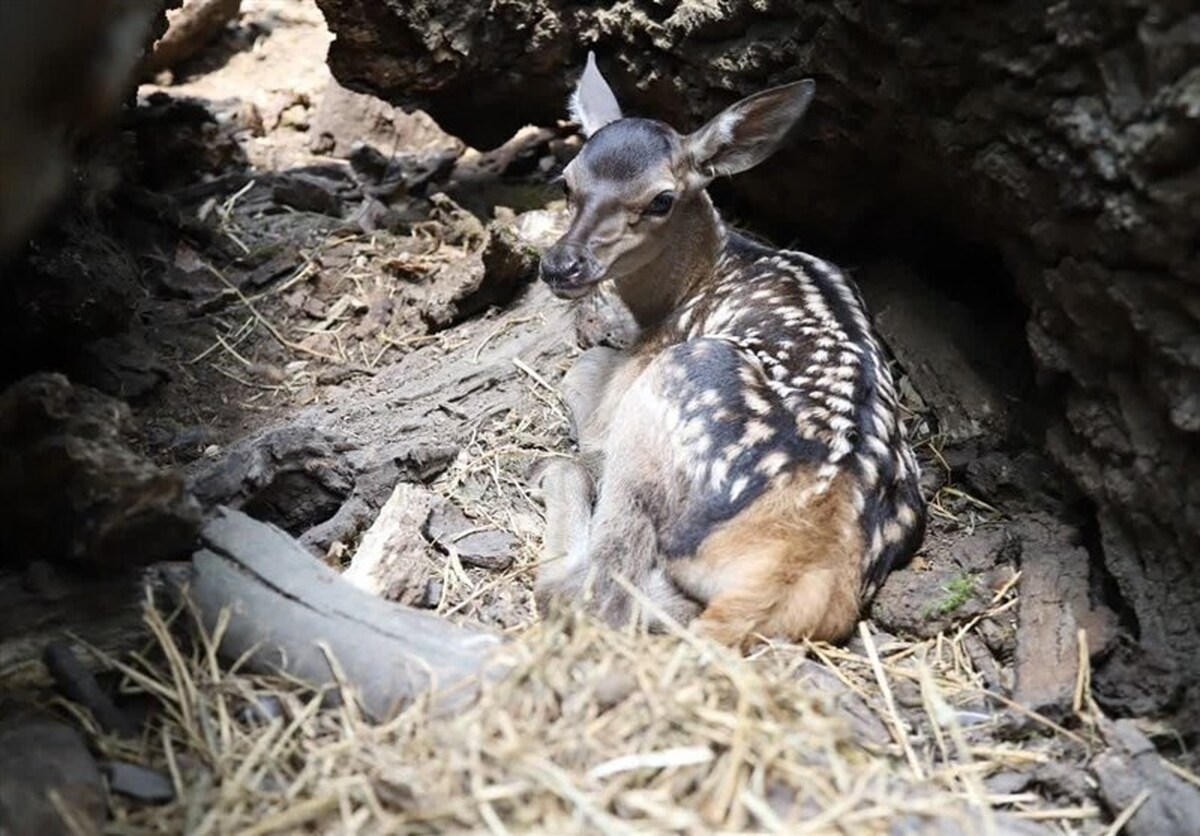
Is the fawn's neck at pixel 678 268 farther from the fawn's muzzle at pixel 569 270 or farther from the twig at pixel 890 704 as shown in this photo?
the twig at pixel 890 704

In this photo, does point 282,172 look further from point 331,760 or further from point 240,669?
point 331,760

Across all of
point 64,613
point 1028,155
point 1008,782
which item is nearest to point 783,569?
point 1008,782

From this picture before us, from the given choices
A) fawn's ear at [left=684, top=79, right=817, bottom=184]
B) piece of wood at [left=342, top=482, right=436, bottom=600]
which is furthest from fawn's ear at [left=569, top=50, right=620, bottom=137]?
piece of wood at [left=342, top=482, right=436, bottom=600]

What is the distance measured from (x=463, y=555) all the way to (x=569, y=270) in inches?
46.1

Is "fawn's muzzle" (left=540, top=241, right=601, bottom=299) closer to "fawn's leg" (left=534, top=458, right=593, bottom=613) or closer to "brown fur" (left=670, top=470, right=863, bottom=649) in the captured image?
"fawn's leg" (left=534, top=458, right=593, bottom=613)

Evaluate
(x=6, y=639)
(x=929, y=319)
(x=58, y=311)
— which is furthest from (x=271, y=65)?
(x=6, y=639)

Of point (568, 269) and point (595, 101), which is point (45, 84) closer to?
point (568, 269)

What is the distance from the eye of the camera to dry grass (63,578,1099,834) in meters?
2.72

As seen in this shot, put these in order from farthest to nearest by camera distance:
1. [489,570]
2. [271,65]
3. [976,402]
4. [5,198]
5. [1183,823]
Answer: [271,65], [976,402], [489,570], [1183,823], [5,198]

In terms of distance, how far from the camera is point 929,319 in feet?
17.1

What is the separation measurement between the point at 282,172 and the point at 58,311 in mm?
2676

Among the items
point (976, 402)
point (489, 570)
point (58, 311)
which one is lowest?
point (489, 570)

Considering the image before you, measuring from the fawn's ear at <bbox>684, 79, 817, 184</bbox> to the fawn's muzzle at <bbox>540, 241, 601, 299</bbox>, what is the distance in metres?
0.69

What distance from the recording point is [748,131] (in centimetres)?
515
